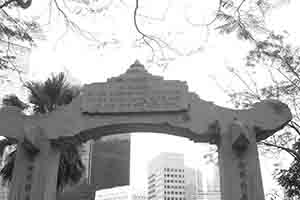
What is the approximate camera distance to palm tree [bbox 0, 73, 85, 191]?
33.7ft

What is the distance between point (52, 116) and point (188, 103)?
2.82m

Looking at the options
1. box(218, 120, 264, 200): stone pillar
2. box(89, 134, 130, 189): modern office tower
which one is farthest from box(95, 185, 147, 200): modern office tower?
box(218, 120, 264, 200): stone pillar

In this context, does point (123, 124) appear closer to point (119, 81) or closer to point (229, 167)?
point (119, 81)

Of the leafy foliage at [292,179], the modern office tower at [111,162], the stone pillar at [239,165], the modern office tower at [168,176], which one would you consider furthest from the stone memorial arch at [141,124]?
the modern office tower at [168,176]

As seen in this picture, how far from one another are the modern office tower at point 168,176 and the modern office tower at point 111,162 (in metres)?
17.4

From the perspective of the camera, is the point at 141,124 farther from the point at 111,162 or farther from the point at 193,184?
the point at 193,184

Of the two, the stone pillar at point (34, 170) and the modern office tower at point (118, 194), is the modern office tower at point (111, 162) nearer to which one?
the stone pillar at point (34, 170)

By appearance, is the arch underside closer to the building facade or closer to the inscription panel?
the inscription panel

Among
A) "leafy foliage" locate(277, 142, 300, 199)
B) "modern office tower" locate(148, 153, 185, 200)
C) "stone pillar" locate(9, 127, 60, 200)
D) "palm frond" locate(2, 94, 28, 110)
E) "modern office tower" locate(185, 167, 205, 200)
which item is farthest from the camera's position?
"modern office tower" locate(185, 167, 205, 200)

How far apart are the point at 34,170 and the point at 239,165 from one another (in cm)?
396

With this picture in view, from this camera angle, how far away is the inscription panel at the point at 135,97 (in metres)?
6.27

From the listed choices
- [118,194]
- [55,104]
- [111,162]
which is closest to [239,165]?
[55,104]

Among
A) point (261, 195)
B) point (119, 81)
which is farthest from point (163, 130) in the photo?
point (261, 195)

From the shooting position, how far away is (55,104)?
10.5 metres
